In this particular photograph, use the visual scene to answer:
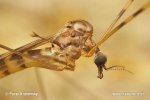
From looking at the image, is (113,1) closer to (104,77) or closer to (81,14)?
(81,14)

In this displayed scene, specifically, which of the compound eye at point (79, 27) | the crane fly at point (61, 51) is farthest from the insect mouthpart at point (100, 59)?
the compound eye at point (79, 27)

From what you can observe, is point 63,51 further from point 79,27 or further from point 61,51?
point 79,27

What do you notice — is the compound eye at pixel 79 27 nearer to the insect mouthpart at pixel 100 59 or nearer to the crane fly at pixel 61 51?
the crane fly at pixel 61 51

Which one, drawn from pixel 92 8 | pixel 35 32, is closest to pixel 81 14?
pixel 92 8

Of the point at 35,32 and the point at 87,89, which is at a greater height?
the point at 35,32

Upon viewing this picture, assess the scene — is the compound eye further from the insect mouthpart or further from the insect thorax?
the insect mouthpart

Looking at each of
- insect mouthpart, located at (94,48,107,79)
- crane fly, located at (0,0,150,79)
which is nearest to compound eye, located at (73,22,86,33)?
crane fly, located at (0,0,150,79)
